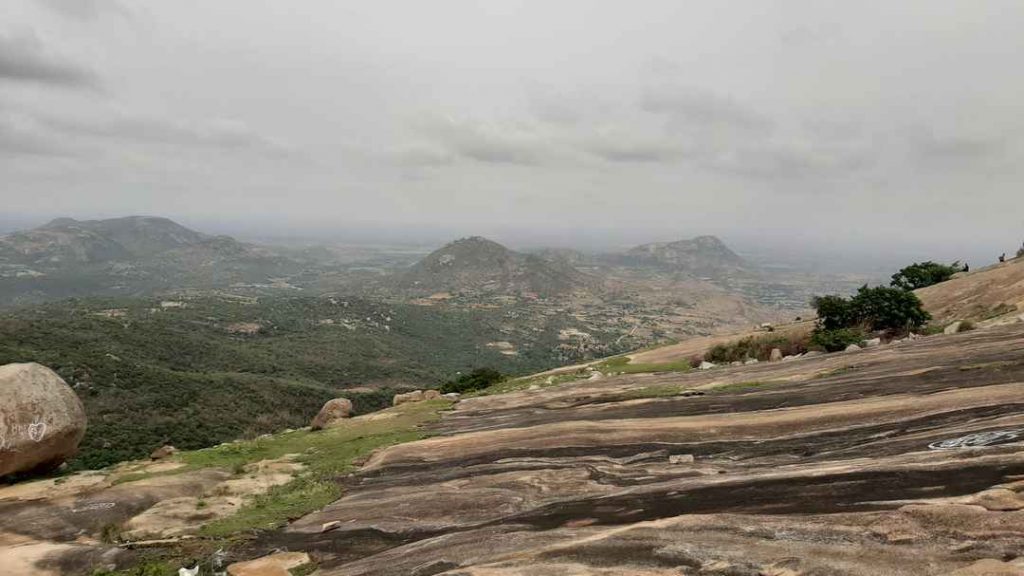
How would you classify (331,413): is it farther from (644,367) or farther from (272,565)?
(272,565)

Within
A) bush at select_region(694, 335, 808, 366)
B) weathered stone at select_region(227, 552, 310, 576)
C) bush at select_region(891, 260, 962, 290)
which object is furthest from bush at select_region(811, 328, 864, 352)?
weathered stone at select_region(227, 552, 310, 576)

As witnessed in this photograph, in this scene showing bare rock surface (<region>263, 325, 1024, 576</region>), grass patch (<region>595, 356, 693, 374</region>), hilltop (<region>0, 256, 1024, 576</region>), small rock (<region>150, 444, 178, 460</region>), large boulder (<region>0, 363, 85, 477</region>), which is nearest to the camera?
bare rock surface (<region>263, 325, 1024, 576</region>)

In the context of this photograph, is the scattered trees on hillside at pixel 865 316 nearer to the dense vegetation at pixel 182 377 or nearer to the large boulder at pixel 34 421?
the dense vegetation at pixel 182 377

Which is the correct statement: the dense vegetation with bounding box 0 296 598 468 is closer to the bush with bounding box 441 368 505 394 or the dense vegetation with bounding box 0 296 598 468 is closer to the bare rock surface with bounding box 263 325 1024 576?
the bush with bounding box 441 368 505 394

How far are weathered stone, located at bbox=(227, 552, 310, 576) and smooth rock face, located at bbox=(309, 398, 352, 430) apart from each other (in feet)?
85.4

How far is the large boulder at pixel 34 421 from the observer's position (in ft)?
87.3

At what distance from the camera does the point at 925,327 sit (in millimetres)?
42438

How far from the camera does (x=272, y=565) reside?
1527 centimetres

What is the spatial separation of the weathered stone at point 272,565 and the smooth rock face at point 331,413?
26032 millimetres

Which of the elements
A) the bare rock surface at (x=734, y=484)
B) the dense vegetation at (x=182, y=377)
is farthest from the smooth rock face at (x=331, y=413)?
the bare rock surface at (x=734, y=484)

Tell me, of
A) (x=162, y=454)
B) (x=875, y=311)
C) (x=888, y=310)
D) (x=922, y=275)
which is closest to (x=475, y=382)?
(x=162, y=454)

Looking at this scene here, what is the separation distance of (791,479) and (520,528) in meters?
7.63

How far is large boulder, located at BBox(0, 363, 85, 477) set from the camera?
26.6 meters

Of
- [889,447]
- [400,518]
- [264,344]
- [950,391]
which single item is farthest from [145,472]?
[264,344]
